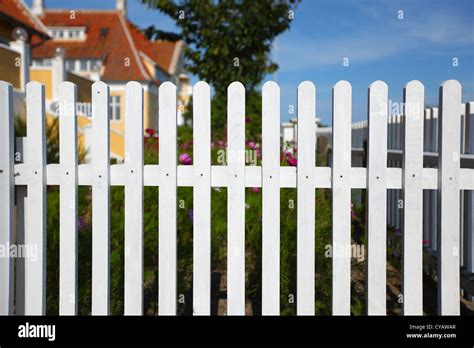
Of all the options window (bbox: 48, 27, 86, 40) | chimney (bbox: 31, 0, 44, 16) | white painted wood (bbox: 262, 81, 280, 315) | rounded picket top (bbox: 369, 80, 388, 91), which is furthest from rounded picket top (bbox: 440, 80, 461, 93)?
chimney (bbox: 31, 0, 44, 16)

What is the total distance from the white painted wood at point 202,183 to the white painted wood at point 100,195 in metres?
0.48

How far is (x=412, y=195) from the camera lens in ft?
8.63

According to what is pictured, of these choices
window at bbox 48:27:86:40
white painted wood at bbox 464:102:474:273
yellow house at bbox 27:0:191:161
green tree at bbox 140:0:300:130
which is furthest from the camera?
window at bbox 48:27:86:40

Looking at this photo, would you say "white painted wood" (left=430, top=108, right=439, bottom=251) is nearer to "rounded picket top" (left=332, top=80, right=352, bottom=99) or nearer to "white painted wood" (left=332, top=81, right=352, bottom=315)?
"white painted wood" (left=332, top=81, right=352, bottom=315)

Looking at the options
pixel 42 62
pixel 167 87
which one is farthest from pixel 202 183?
pixel 42 62

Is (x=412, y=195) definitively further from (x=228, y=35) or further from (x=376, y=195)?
(x=228, y=35)

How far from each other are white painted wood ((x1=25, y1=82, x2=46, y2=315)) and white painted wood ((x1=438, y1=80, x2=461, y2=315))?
2.14 meters

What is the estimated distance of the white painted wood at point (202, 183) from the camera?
2.62 meters

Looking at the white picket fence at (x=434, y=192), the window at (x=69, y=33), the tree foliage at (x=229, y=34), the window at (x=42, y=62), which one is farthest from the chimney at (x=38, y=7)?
the white picket fence at (x=434, y=192)

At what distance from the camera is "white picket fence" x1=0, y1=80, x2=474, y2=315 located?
2607mm

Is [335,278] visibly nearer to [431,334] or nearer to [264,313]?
[264,313]

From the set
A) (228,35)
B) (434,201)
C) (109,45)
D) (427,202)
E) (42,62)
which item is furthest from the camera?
(42,62)

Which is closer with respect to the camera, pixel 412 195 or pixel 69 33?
pixel 412 195

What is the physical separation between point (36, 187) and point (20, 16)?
→ 13.7 m
